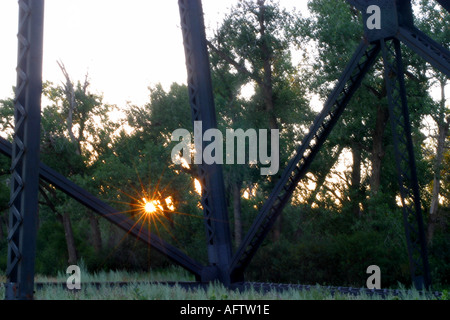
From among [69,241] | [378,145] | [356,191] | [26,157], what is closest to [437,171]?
[378,145]

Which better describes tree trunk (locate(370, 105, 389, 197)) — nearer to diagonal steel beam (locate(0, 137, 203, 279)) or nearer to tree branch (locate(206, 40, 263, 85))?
tree branch (locate(206, 40, 263, 85))

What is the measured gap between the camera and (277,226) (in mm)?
28219

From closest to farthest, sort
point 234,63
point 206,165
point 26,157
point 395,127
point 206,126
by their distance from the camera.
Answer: point 26,157
point 395,127
point 206,165
point 206,126
point 234,63

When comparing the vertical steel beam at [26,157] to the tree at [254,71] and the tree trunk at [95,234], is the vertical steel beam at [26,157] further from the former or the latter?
the tree trunk at [95,234]

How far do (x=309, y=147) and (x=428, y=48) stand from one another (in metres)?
2.81

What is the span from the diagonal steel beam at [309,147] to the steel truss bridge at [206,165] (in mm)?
18

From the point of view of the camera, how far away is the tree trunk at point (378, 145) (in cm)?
2475

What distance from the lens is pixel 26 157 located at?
605 cm

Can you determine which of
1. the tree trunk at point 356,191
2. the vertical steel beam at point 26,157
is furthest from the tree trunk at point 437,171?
the vertical steel beam at point 26,157

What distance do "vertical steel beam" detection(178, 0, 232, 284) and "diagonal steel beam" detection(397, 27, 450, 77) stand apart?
360 centimetres

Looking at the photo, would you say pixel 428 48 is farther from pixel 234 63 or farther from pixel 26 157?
pixel 234 63

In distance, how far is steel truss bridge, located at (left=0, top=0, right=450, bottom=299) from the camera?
599 cm
